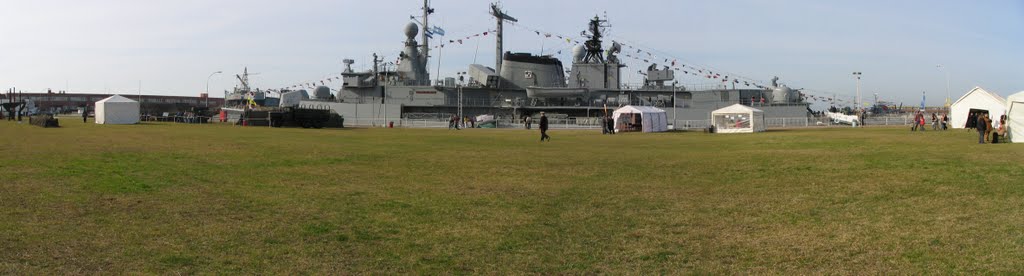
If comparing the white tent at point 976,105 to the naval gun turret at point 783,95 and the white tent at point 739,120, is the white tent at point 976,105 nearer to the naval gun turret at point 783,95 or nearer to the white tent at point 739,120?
the white tent at point 739,120

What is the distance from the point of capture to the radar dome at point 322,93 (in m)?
76.5

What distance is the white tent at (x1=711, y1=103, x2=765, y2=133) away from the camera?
147 ft

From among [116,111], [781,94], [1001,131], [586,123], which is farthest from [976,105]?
[116,111]

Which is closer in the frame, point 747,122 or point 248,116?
point 747,122

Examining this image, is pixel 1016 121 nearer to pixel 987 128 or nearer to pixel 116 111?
pixel 987 128

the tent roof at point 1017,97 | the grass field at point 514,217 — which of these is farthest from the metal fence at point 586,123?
the grass field at point 514,217

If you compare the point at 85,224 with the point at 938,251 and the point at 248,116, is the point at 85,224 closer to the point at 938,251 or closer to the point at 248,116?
the point at 938,251

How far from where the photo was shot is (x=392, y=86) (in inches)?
2726

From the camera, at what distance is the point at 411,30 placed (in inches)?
2805

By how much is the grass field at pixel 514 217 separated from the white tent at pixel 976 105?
24.6 metres

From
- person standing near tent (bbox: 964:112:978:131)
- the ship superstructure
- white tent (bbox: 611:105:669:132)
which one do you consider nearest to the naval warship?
the ship superstructure

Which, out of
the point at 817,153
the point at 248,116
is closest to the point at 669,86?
the point at 248,116

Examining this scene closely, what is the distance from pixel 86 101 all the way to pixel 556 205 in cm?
16725

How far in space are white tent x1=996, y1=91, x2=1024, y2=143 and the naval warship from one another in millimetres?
45210
